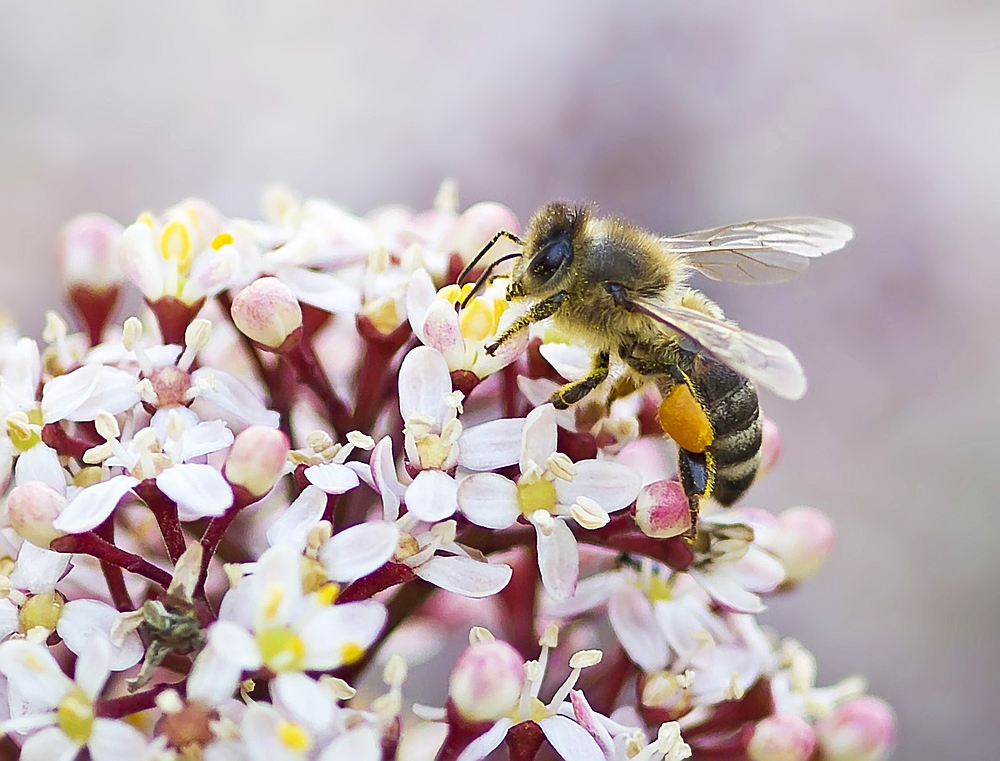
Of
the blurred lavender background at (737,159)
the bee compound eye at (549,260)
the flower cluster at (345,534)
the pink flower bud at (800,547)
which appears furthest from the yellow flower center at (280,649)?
the blurred lavender background at (737,159)

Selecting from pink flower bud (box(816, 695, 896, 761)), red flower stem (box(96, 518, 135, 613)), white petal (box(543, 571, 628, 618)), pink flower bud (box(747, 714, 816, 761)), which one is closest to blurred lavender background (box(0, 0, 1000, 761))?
pink flower bud (box(816, 695, 896, 761))

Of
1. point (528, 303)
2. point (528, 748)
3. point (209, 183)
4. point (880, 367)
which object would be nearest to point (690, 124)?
point (880, 367)

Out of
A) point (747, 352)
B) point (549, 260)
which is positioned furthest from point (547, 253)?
point (747, 352)

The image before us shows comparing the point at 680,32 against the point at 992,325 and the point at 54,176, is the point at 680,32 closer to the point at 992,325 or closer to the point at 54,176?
the point at 992,325

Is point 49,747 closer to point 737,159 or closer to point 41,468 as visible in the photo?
point 41,468

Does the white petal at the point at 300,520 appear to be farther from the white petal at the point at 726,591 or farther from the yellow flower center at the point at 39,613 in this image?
the white petal at the point at 726,591

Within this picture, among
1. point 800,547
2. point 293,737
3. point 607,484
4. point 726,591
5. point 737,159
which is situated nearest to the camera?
point 293,737

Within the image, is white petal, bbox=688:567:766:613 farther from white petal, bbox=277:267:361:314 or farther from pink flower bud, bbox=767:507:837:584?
white petal, bbox=277:267:361:314
